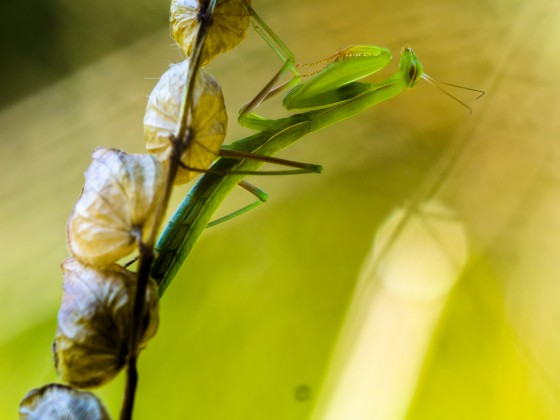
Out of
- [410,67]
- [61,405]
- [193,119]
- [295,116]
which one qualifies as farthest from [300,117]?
[61,405]

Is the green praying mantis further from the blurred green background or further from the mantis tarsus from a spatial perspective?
the blurred green background

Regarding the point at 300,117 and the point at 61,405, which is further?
the point at 300,117

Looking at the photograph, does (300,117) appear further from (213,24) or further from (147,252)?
(147,252)

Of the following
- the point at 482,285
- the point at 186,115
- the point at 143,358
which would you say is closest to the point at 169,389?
the point at 143,358

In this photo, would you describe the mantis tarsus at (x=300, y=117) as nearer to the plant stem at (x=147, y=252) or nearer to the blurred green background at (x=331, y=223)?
the plant stem at (x=147, y=252)

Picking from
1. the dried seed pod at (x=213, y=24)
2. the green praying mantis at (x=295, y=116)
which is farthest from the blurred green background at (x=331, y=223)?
the dried seed pod at (x=213, y=24)
